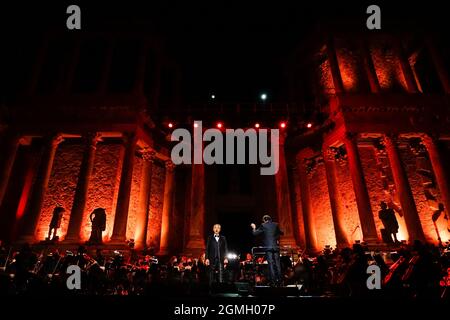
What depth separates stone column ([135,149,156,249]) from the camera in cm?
1908

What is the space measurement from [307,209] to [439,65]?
12.8 metres

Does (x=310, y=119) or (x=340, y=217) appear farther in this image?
(x=310, y=119)

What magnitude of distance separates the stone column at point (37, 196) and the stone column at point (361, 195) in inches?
672

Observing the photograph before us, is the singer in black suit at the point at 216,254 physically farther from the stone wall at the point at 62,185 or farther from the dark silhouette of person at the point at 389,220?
the stone wall at the point at 62,185

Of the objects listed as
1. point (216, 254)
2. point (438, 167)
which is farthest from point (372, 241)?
point (216, 254)

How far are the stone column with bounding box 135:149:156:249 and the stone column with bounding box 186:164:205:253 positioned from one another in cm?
321

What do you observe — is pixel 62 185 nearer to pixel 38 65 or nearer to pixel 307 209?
pixel 38 65

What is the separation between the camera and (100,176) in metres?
19.4

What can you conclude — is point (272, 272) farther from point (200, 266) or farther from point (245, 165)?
point (245, 165)

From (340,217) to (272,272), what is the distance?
34.4 feet

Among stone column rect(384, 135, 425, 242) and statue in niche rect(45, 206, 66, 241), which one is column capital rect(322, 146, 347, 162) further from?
statue in niche rect(45, 206, 66, 241)

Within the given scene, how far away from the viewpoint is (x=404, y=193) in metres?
16.8
